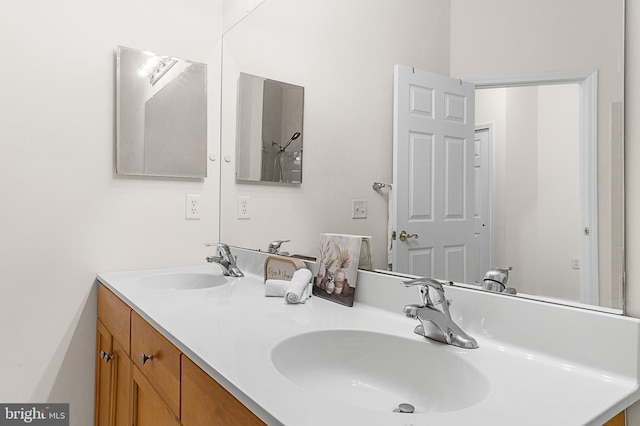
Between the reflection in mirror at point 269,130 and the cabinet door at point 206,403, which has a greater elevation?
the reflection in mirror at point 269,130

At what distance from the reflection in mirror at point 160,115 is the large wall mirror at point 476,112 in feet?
0.96

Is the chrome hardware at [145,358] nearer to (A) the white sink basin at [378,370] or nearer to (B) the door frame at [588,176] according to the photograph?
(A) the white sink basin at [378,370]

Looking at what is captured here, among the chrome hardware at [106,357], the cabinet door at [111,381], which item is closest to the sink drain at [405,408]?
the cabinet door at [111,381]

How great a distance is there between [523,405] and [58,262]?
161 centimetres

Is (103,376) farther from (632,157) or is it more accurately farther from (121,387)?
(632,157)

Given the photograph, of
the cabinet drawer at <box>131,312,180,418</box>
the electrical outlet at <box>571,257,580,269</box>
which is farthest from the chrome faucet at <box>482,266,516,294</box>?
the cabinet drawer at <box>131,312,180,418</box>

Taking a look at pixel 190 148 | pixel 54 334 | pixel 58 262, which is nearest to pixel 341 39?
pixel 190 148

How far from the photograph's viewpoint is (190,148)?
1875 millimetres

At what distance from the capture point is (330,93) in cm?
143

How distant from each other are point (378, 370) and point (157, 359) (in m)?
0.53

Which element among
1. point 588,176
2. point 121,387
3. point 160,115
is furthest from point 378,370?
point 160,115

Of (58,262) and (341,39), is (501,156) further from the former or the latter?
(58,262)

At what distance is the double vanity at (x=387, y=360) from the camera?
1.99ft

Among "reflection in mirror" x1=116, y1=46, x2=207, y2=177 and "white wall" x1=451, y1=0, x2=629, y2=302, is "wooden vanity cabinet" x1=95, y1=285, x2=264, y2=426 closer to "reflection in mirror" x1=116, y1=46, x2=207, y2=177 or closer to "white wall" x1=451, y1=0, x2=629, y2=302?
"reflection in mirror" x1=116, y1=46, x2=207, y2=177
